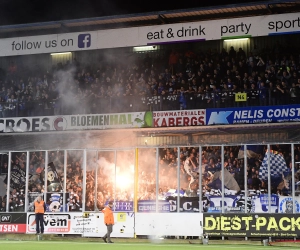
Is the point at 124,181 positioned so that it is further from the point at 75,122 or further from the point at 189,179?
the point at 75,122

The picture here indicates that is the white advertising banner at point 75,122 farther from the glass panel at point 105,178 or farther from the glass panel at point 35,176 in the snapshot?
the glass panel at point 35,176

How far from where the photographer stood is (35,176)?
28094 millimetres

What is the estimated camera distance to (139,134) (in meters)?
29.3

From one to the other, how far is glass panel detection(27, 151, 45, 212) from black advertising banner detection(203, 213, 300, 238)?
24.7ft

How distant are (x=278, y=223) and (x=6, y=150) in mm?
12531

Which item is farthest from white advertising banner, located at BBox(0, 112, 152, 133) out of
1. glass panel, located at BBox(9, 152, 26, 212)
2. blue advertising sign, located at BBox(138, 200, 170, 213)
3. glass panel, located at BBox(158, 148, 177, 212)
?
blue advertising sign, located at BBox(138, 200, 170, 213)

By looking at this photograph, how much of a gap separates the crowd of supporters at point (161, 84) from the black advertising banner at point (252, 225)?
A: 17.2 ft

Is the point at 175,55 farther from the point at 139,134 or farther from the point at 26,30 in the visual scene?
the point at 26,30

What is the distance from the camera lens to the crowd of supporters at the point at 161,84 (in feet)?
92.6

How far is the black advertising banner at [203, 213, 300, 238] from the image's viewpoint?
24.0 meters

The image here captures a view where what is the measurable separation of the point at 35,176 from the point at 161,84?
7751mm

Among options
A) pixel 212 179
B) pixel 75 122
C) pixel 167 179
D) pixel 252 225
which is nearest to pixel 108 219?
pixel 167 179

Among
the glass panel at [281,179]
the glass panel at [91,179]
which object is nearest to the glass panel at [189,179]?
the glass panel at [281,179]

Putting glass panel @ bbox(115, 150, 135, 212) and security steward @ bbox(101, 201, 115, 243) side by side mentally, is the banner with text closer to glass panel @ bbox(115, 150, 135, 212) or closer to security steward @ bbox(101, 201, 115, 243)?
glass panel @ bbox(115, 150, 135, 212)
